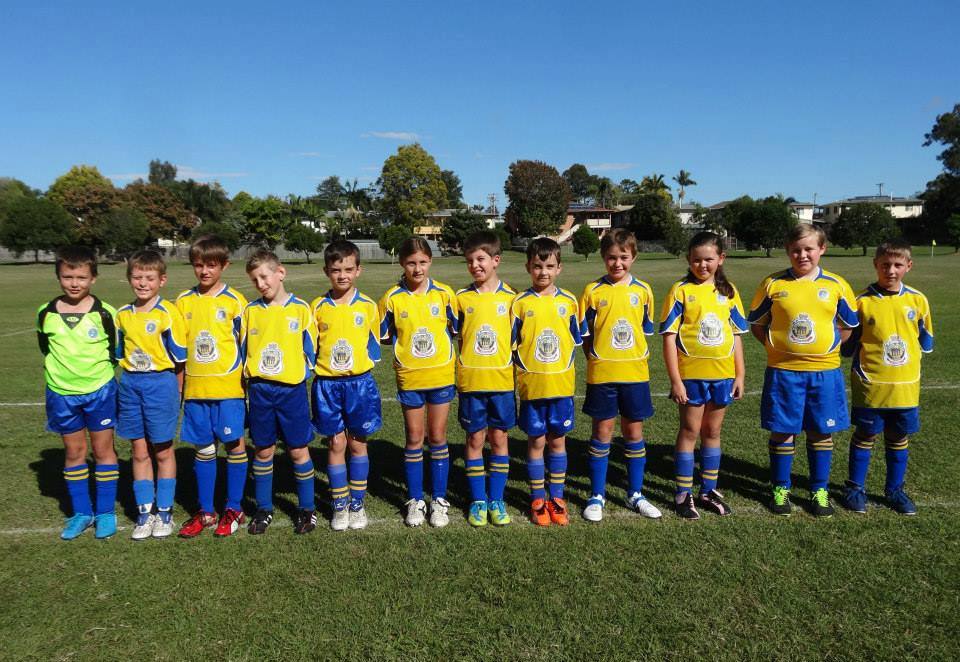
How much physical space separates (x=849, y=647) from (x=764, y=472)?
2.21 meters

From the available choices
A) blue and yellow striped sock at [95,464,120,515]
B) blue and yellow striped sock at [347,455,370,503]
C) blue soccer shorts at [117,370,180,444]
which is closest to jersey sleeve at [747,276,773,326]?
blue and yellow striped sock at [347,455,370,503]

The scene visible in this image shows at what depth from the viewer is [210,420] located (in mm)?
4062

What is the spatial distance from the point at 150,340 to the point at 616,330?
9.79ft

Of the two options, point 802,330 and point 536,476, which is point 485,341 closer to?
point 536,476

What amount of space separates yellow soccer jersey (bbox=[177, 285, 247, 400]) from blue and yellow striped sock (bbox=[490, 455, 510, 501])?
1.73 metres

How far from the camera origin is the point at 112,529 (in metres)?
4.08

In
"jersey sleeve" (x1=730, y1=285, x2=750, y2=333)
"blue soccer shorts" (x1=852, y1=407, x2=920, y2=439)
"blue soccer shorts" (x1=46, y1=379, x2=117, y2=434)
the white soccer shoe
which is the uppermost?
"jersey sleeve" (x1=730, y1=285, x2=750, y2=333)

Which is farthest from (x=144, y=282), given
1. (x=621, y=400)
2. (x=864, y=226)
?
(x=864, y=226)

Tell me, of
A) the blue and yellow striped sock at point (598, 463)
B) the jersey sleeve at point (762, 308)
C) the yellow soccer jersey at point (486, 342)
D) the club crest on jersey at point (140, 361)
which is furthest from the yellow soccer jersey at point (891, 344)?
the club crest on jersey at point (140, 361)

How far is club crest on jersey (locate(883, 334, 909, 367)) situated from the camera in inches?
161

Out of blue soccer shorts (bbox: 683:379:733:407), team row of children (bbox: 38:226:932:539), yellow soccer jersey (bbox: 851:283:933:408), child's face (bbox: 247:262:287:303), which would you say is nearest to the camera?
child's face (bbox: 247:262:287:303)

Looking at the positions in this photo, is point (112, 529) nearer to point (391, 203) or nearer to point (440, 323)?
point (440, 323)

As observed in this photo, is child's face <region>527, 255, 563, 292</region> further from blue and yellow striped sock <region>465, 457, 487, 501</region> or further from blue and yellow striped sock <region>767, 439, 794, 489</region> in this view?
blue and yellow striped sock <region>767, 439, 794, 489</region>

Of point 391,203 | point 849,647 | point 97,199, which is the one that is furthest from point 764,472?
point 97,199
